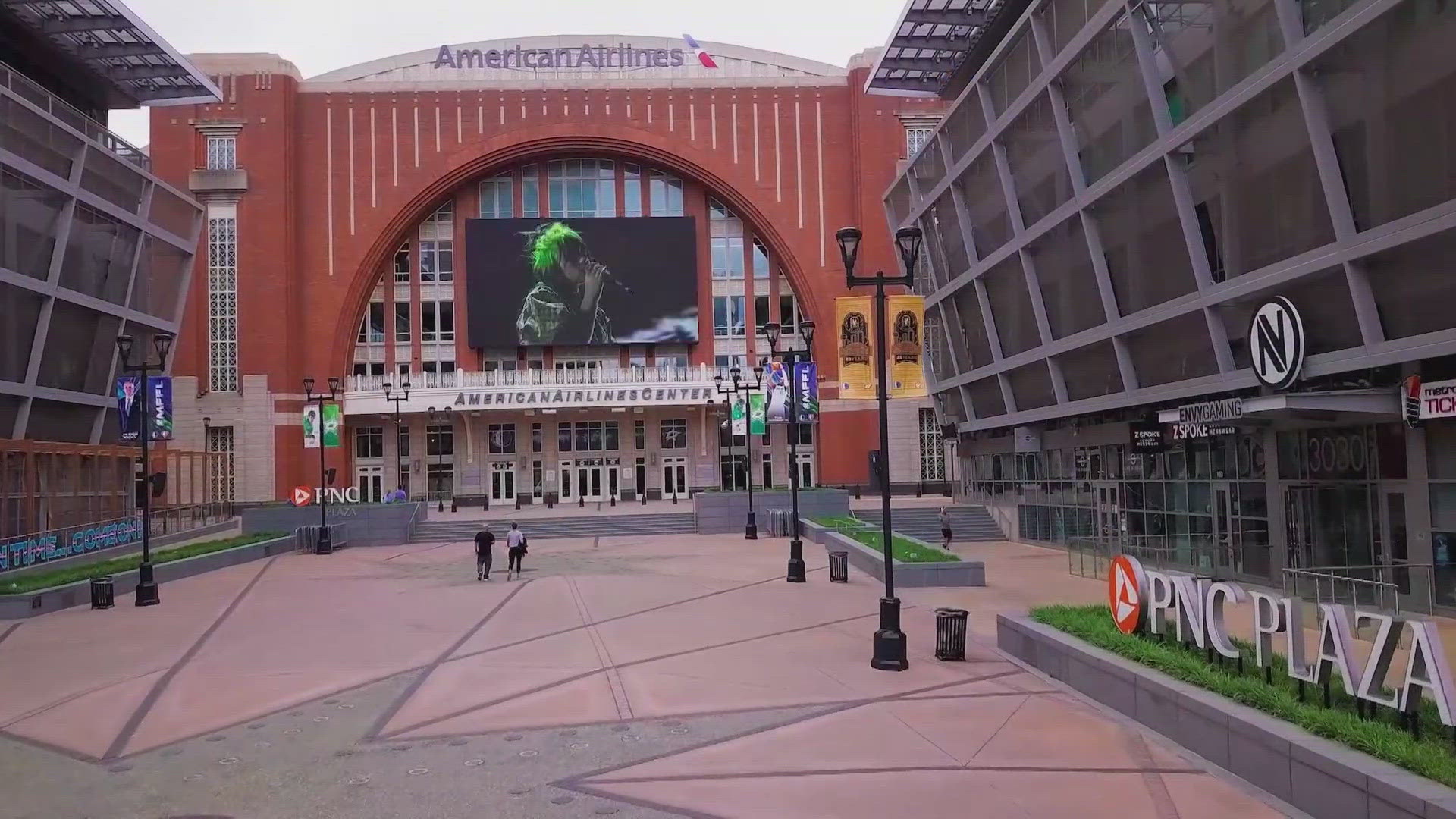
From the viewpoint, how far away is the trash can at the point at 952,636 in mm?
13961

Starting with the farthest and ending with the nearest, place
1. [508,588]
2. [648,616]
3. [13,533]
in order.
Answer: [13,533] < [508,588] < [648,616]

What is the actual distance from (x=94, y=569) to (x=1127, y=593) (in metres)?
25.0

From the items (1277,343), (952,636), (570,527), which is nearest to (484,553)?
(952,636)

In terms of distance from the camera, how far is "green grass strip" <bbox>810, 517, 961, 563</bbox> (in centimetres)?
2316

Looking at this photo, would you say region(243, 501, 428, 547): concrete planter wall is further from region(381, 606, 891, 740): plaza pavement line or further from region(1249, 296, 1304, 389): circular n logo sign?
region(1249, 296, 1304, 389): circular n logo sign

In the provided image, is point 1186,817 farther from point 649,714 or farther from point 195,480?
point 195,480

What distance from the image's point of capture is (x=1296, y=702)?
8.70 metres

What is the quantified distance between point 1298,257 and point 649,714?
14778 mm

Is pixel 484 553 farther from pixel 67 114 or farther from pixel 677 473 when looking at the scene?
pixel 677 473

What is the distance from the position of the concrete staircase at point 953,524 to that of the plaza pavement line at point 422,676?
2083cm

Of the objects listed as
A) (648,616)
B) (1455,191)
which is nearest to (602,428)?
(648,616)

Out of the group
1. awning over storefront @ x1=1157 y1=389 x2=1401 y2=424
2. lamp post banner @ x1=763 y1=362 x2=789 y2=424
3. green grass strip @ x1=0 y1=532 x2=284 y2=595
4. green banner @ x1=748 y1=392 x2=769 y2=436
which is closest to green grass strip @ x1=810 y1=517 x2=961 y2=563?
lamp post banner @ x1=763 y1=362 x2=789 y2=424

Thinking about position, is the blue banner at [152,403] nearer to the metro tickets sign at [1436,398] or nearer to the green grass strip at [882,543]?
the green grass strip at [882,543]

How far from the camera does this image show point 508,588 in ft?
78.5
